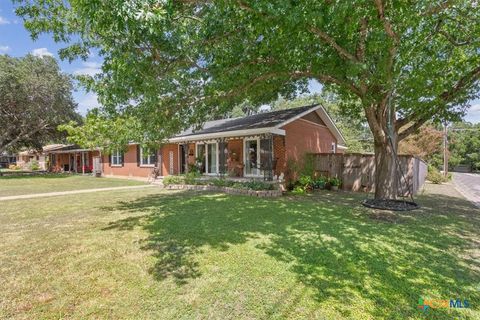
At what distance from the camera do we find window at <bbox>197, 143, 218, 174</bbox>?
55.6 feet

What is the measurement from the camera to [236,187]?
40.8 feet

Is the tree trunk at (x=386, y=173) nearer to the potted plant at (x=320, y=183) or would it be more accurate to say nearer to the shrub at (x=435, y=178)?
the potted plant at (x=320, y=183)

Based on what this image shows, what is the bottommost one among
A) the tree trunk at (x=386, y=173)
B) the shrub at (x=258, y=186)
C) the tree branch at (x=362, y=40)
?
the shrub at (x=258, y=186)

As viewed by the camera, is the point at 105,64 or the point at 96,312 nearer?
the point at 96,312

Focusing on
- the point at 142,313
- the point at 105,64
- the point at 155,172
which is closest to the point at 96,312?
the point at 142,313

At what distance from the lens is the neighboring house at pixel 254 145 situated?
13680 millimetres

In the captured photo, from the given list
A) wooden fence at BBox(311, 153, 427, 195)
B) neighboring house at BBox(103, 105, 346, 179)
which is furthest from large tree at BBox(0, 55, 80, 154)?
wooden fence at BBox(311, 153, 427, 195)

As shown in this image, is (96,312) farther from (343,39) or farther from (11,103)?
(11,103)

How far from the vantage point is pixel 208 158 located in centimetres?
1730

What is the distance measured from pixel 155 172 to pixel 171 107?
1151cm

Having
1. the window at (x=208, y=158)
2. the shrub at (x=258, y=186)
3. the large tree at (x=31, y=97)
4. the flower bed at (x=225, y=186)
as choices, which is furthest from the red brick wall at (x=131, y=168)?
the shrub at (x=258, y=186)

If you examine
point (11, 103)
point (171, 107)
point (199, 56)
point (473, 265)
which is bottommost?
point (473, 265)

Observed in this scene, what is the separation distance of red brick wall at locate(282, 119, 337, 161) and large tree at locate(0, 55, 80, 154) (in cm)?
2364

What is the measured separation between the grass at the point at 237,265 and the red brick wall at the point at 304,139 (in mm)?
6818
